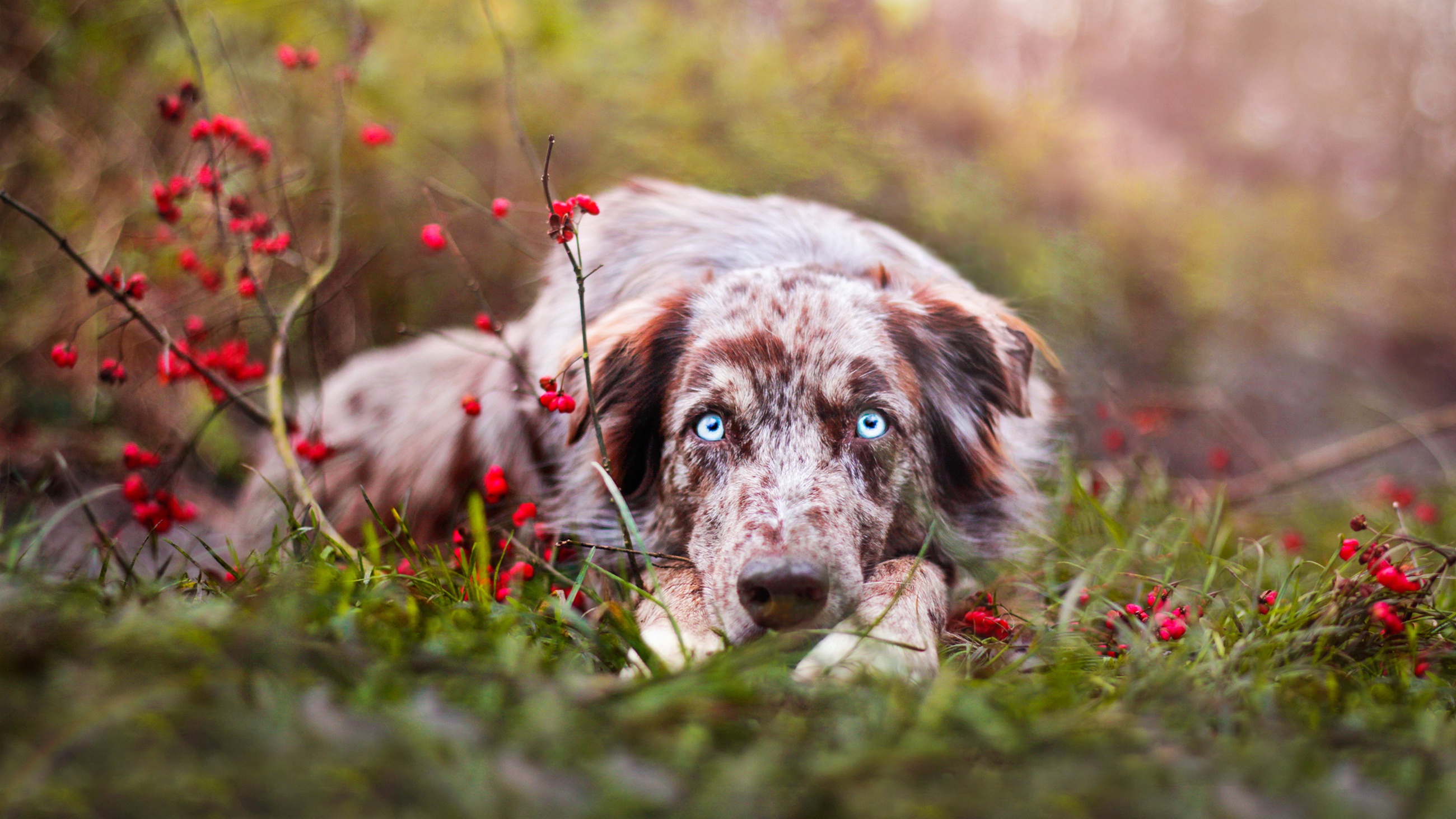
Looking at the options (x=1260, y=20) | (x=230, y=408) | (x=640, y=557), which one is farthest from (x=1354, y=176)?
(x=230, y=408)

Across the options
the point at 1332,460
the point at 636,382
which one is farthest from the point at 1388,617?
the point at 1332,460

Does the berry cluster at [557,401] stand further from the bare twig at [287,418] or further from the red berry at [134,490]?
the red berry at [134,490]

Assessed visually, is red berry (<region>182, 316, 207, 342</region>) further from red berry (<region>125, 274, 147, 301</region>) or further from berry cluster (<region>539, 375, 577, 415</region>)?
berry cluster (<region>539, 375, 577, 415</region>)

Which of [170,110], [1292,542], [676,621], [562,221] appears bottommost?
[1292,542]

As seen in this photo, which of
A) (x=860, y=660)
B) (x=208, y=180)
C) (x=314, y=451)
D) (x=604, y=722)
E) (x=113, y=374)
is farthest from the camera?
(x=314, y=451)

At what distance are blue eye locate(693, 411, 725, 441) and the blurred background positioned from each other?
6.33 feet

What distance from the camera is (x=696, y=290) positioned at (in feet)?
10.5

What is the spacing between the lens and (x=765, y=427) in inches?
110

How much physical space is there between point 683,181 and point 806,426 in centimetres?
369

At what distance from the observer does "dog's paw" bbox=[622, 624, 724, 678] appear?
223 centimetres

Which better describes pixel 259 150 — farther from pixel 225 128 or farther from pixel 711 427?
pixel 711 427

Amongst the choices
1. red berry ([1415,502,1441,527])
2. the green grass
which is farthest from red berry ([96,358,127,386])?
red berry ([1415,502,1441,527])

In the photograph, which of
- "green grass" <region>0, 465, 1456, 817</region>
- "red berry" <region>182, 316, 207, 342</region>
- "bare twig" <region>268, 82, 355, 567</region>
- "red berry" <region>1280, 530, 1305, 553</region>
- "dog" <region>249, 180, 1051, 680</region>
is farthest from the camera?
"red berry" <region>1280, 530, 1305, 553</region>

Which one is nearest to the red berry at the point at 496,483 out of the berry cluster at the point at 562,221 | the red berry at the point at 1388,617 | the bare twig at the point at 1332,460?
the berry cluster at the point at 562,221
